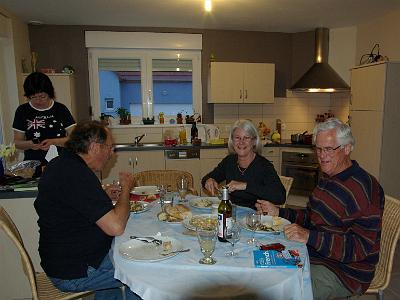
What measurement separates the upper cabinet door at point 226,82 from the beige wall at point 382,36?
1.71m

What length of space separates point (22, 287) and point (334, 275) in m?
2.08

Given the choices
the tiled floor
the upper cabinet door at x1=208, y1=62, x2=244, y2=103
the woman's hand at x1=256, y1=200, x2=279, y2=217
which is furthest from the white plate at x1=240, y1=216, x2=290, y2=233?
the upper cabinet door at x1=208, y1=62, x2=244, y2=103

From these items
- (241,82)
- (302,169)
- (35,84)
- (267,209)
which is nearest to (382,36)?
→ (241,82)

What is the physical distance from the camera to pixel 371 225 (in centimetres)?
145

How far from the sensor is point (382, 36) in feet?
13.5

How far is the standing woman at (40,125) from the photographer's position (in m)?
2.84

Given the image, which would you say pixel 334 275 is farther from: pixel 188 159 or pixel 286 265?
pixel 188 159

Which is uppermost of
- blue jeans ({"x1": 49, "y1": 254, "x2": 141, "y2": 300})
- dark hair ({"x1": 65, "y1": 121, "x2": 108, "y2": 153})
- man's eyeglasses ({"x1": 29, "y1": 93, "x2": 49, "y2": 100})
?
man's eyeglasses ({"x1": 29, "y1": 93, "x2": 49, "y2": 100})

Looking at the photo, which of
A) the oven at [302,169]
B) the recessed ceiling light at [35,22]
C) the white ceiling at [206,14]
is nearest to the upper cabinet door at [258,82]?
the white ceiling at [206,14]

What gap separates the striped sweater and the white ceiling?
2.58m

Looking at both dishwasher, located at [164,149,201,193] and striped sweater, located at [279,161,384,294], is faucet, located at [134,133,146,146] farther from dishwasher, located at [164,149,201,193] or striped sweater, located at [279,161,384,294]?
striped sweater, located at [279,161,384,294]

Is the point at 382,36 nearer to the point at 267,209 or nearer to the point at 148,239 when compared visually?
the point at 267,209

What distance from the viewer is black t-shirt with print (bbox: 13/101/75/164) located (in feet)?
9.50

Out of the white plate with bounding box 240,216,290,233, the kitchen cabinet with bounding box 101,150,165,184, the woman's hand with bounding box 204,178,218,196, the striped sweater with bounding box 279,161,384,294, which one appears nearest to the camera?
the striped sweater with bounding box 279,161,384,294
